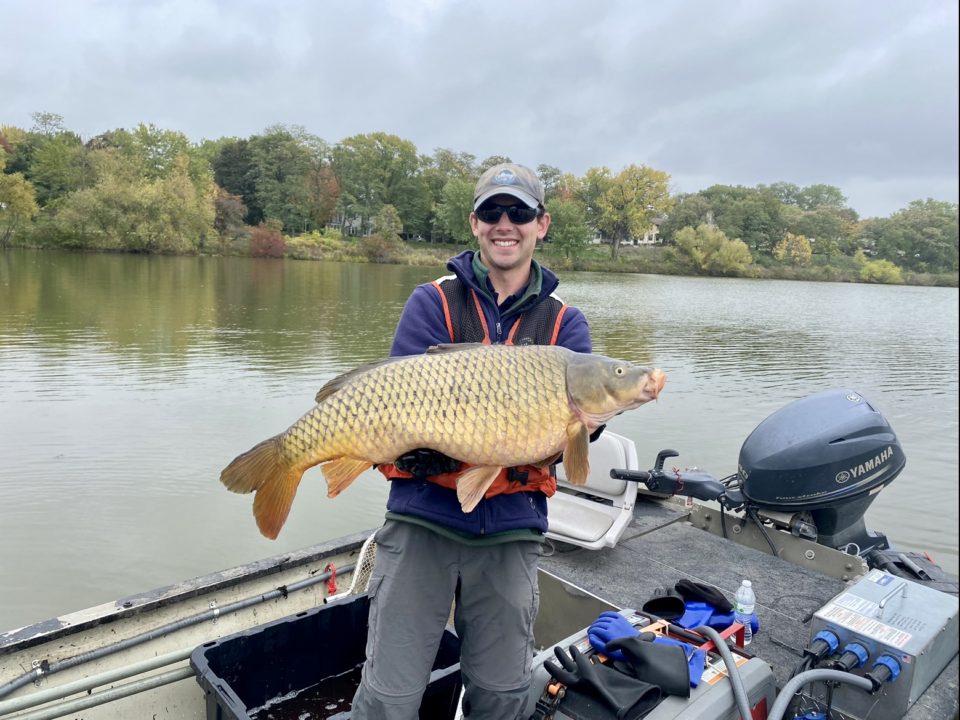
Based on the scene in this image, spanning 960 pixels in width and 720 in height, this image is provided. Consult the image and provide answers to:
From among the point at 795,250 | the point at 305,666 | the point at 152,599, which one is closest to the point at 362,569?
the point at 305,666

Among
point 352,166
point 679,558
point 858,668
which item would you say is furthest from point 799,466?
point 352,166

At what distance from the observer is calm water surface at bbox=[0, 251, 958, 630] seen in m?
5.93

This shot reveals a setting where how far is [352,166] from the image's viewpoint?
6850 centimetres

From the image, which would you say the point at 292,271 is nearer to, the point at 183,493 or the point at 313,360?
the point at 313,360

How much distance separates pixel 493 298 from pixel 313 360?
11.0 meters

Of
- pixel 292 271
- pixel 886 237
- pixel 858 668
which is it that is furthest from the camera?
pixel 886 237

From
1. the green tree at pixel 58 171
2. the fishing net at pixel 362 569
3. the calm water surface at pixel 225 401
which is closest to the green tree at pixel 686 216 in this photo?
the calm water surface at pixel 225 401

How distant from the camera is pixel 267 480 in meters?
2.16

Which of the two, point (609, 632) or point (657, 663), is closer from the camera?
point (657, 663)

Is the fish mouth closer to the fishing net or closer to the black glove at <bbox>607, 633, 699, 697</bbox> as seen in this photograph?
→ the black glove at <bbox>607, 633, 699, 697</bbox>

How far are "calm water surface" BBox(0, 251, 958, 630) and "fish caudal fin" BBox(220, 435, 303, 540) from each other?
3843 mm

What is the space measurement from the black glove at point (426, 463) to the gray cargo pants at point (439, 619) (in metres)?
0.19

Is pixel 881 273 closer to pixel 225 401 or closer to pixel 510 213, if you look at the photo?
pixel 225 401

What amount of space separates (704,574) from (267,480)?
2.52 meters
